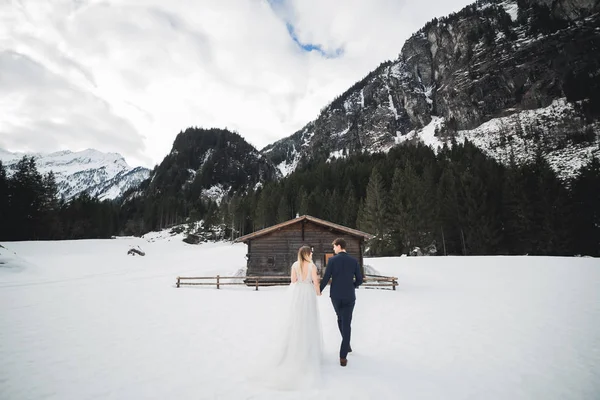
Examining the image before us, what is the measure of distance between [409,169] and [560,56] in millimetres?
85334

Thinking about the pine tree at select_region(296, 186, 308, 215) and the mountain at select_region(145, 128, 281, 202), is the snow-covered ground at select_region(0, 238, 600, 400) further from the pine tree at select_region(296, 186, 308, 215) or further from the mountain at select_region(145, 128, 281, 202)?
the mountain at select_region(145, 128, 281, 202)

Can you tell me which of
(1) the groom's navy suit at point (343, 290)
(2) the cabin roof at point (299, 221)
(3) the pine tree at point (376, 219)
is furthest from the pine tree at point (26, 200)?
(1) the groom's navy suit at point (343, 290)

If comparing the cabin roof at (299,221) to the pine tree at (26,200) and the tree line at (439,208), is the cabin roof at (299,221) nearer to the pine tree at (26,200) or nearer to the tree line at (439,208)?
the tree line at (439,208)

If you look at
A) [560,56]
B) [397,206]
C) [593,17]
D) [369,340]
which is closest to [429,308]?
[369,340]

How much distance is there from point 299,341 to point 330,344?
2381mm

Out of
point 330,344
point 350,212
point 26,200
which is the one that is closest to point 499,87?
point 350,212

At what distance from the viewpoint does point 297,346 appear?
4.68 metres

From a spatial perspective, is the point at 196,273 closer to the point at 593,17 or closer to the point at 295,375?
the point at 295,375

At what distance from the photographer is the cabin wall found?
21.6 meters

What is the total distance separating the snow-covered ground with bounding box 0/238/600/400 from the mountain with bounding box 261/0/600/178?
56.4 m

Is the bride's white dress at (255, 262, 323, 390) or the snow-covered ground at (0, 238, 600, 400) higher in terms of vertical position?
the bride's white dress at (255, 262, 323, 390)

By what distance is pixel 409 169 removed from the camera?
44.7 meters

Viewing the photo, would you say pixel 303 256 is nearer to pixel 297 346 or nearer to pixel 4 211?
pixel 297 346

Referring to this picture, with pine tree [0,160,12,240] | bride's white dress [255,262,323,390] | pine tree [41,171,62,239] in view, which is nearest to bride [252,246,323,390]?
bride's white dress [255,262,323,390]
